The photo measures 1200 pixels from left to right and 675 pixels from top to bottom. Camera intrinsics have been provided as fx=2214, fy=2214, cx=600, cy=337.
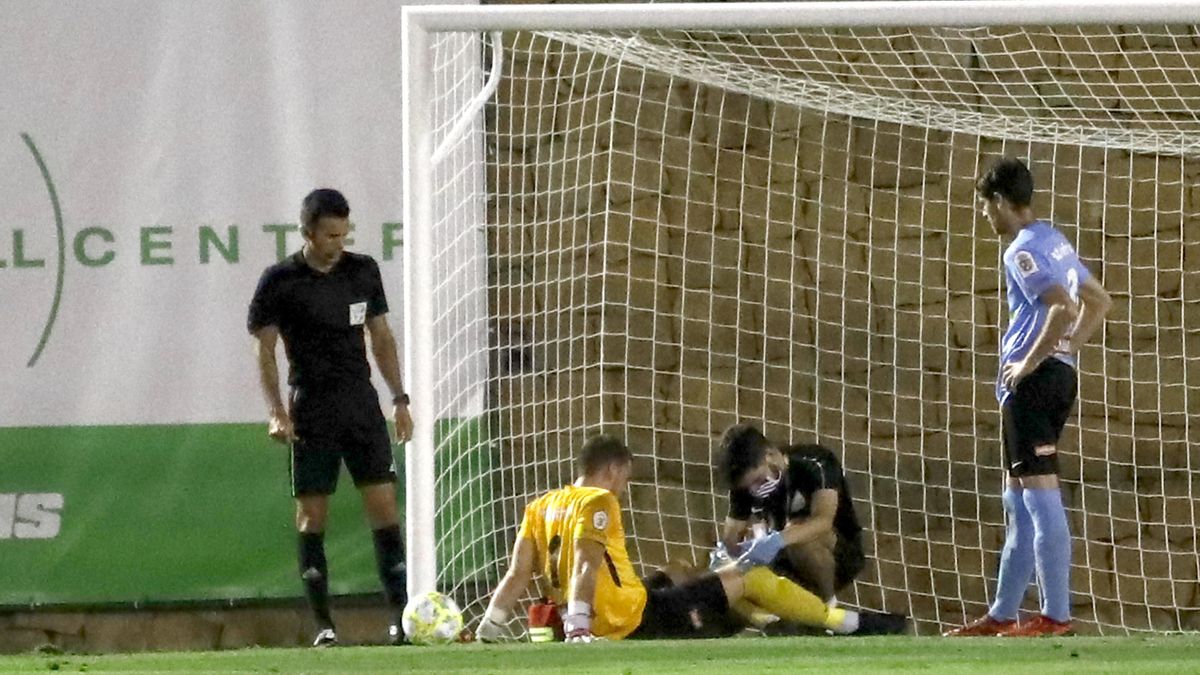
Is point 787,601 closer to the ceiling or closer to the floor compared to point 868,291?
closer to the floor

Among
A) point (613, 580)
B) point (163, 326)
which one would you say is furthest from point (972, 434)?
point (163, 326)

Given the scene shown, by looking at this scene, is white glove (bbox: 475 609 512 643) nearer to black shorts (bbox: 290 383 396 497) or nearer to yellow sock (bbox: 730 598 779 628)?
black shorts (bbox: 290 383 396 497)

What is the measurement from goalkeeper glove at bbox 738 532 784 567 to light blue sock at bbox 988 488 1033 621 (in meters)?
0.91

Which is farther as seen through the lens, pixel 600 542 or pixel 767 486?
pixel 767 486

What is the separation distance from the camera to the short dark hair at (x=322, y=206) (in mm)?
6688

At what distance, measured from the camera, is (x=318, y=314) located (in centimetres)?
683

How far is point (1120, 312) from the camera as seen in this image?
26.2 feet

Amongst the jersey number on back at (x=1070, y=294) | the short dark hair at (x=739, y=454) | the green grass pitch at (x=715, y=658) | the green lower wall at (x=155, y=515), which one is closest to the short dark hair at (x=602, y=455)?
the short dark hair at (x=739, y=454)

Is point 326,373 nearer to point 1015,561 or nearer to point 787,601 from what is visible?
point 787,601

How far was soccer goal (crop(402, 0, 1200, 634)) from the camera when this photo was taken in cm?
791

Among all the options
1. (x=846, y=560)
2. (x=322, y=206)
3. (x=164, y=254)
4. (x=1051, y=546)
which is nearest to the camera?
(x=1051, y=546)

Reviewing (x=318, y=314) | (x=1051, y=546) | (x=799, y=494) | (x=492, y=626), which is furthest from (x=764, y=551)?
(x=318, y=314)

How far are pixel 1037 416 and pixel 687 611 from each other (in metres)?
1.33

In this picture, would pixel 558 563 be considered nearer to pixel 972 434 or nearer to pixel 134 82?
pixel 972 434
